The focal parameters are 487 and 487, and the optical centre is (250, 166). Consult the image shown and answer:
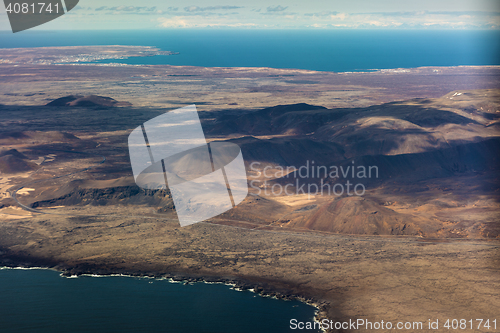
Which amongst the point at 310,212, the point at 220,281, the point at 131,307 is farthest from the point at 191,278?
the point at 310,212

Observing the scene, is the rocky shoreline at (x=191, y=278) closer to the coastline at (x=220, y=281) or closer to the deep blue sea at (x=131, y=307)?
the coastline at (x=220, y=281)

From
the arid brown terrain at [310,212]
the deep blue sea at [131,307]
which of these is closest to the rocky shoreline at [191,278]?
the arid brown terrain at [310,212]

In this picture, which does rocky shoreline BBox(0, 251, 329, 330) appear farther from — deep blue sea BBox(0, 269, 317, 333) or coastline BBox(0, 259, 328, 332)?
deep blue sea BBox(0, 269, 317, 333)

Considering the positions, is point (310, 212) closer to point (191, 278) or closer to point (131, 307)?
point (191, 278)

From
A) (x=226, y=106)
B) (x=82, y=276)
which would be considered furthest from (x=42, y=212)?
(x=226, y=106)

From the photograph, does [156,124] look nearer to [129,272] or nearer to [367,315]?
[129,272]

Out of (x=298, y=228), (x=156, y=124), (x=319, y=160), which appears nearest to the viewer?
(x=298, y=228)
